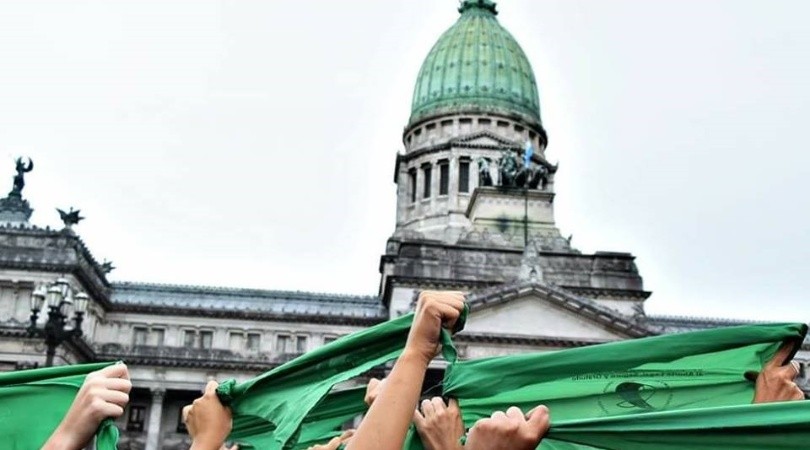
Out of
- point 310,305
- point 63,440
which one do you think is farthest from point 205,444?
point 310,305

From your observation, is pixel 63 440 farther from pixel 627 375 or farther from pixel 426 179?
pixel 426 179

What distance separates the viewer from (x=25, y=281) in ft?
169

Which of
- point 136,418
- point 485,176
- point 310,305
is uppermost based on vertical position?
point 485,176

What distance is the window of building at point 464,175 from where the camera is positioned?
75125mm

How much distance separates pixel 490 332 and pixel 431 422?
4742 centimetres

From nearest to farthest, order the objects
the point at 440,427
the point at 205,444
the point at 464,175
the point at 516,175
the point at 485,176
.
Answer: the point at 440,427
the point at 205,444
the point at 516,175
the point at 485,176
the point at 464,175

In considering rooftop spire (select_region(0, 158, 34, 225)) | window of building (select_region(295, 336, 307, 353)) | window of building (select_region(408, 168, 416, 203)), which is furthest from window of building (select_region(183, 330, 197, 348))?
window of building (select_region(408, 168, 416, 203))

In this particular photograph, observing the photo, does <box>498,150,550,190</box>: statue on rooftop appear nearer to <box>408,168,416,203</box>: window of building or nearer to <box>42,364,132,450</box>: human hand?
<box>408,168,416,203</box>: window of building

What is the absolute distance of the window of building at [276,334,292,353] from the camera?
189 ft

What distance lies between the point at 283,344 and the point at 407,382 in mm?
54915

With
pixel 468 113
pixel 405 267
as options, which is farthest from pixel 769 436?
Answer: pixel 468 113

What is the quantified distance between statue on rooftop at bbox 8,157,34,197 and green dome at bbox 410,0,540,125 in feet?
111

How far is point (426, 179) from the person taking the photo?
257 feet

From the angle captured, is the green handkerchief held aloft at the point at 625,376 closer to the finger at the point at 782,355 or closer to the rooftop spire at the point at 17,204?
the finger at the point at 782,355
